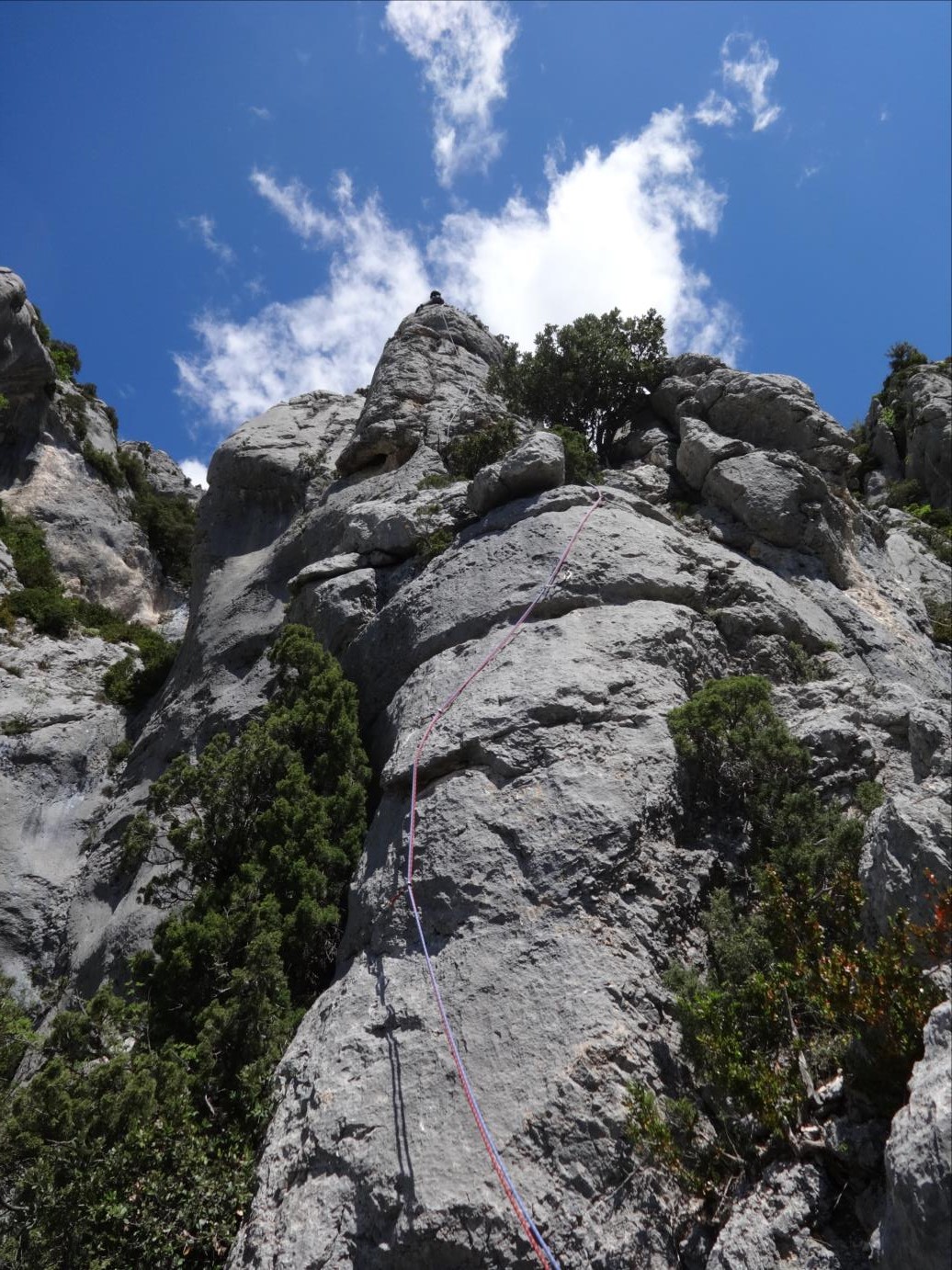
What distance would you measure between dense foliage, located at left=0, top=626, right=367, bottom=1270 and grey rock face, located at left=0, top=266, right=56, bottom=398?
22971mm

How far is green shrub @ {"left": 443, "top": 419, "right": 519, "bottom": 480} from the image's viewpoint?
19.0 m

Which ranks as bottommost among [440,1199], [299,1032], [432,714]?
[440,1199]

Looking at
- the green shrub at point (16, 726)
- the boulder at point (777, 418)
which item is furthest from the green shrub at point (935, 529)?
the green shrub at point (16, 726)

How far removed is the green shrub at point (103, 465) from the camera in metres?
33.2

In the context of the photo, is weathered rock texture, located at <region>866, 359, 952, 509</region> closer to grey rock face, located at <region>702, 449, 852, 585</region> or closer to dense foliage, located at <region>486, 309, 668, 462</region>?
dense foliage, located at <region>486, 309, 668, 462</region>

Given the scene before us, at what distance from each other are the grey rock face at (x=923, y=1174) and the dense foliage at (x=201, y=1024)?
17.9 feet

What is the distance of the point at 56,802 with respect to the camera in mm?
16703

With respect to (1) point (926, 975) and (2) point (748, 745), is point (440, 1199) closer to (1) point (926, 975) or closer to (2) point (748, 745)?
(1) point (926, 975)

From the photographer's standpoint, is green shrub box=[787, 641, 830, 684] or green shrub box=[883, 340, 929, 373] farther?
green shrub box=[883, 340, 929, 373]

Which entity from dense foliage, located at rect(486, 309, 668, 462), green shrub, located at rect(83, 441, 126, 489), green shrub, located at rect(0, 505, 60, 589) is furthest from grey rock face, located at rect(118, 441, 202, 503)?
dense foliage, located at rect(486, 309, 668, 462)

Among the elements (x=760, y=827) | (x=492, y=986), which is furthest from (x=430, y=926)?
(x=760, y=827)

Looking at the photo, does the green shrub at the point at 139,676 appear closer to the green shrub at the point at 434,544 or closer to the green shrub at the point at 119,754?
the green shrub at the point at 119,754

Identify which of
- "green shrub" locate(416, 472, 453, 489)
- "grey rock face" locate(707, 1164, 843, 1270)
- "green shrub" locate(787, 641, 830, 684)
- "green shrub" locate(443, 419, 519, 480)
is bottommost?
"grey rock face" locate(707, 1164, 843, 1270)

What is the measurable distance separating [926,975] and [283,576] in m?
16.2
